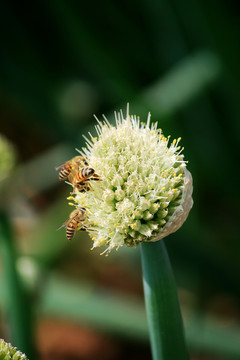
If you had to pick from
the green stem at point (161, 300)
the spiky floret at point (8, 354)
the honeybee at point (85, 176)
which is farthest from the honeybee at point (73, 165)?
the spiky floret at point (8, 354)

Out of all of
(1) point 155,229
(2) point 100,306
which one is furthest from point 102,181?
(2) point 100,306

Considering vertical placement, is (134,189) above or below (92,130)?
below

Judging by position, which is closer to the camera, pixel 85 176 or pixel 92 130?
pixel 85 176

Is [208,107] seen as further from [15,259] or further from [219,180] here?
[15,259]

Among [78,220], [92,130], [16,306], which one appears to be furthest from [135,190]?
[92,130]

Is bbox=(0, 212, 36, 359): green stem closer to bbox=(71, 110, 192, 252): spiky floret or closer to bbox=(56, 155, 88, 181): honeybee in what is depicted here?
bbox=(56, 155, 88, 181): honeybee

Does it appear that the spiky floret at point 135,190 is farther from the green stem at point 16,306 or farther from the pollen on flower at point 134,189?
the green stem at point 16,306

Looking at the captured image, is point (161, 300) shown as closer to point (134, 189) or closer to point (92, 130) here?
point (134, 189)
